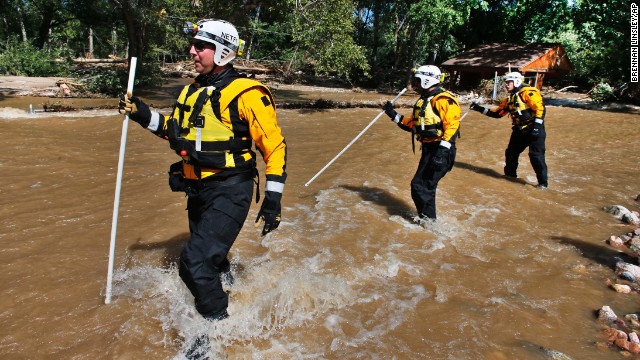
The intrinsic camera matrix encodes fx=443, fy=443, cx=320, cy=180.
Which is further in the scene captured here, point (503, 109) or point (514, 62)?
point (514, 62)

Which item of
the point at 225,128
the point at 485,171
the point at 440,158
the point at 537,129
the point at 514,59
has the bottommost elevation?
the point at 485,171

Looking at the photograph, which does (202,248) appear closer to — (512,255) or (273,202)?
(273,202)

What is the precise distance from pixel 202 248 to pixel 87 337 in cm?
139

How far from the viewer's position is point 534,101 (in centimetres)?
879

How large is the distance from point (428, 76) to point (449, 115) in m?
0.64

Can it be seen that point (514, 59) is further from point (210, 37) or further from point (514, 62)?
point (210, 37)

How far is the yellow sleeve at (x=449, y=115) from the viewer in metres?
6.12

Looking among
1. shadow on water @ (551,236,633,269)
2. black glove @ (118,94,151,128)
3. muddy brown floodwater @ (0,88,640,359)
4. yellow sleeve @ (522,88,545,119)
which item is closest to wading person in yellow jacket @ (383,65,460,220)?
muddy brown floodwater @ (0,88,640,359)

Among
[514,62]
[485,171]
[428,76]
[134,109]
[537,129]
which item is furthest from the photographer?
[514,62]

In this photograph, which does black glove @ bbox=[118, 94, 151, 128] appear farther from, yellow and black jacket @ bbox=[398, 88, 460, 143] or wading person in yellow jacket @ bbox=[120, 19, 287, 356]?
yellow and black jacket @ bbox=[398, 88, 460, 143]

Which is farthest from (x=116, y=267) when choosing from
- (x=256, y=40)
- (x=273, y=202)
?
(x=256, y=40)

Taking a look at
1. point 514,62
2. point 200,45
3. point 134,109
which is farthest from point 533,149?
point 514,62

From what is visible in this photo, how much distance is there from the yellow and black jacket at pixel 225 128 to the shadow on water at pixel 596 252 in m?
4.60

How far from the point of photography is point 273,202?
350 centimetres
